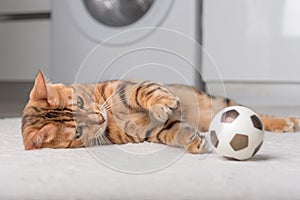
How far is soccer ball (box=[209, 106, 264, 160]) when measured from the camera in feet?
3.35

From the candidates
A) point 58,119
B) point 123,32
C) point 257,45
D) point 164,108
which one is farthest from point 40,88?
point 257,45

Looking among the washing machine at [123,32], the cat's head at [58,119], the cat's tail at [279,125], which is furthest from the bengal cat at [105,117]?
the washing machine at [123,32]

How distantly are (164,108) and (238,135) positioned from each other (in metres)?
0.19

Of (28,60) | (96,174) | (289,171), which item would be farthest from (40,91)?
(28,60)

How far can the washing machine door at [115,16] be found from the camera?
2.28m

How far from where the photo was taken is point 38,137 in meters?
1.13

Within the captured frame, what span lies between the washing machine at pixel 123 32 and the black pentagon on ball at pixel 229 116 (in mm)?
1088

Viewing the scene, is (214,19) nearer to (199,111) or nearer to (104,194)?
(199,111)

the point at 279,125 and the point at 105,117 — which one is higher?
the point at 105,117

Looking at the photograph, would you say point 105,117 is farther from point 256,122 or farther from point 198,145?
point 256,122

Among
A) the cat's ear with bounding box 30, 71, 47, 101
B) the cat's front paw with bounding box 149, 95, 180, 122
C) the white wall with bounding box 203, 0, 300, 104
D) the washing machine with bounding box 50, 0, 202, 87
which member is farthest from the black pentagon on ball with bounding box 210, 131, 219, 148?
the white wall with bounding box 203, 0, 300, 104

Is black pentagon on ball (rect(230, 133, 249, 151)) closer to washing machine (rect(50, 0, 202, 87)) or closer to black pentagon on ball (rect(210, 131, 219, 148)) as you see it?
black pentagon on ball (rect(210, 131, 219, 148))

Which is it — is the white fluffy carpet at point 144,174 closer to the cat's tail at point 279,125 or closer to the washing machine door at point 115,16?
the cat's tail at point 279,125

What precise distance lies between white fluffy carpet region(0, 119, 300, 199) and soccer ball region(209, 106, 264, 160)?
21mm
